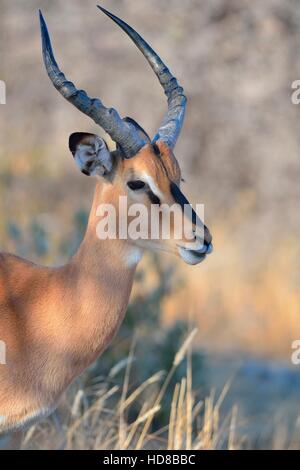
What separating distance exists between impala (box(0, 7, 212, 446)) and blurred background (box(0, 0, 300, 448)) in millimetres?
2964

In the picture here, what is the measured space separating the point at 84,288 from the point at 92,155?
729 mm

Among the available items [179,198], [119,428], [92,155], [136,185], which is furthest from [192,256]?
[119,428]

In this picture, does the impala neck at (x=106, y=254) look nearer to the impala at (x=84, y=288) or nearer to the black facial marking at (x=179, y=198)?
the impala at (x=84, y=288)

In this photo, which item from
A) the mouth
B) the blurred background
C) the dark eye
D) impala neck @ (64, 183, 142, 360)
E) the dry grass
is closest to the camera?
the mouth

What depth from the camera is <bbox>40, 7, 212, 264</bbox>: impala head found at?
5.05 meters

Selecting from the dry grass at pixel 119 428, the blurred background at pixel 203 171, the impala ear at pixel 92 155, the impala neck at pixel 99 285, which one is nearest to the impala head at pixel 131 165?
the impala ear at pixel 92 155

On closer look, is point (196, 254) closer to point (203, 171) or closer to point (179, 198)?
point (179, 198)

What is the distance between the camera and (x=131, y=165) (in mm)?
5211

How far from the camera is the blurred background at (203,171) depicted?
35.3ft

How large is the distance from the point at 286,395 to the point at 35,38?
609 inches

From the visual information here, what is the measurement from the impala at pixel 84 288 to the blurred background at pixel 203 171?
117 inches

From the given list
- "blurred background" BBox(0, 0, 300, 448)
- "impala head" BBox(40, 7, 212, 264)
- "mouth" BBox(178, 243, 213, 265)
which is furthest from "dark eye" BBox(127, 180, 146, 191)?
"blurred background" BBox(0, 0, 300, 448)

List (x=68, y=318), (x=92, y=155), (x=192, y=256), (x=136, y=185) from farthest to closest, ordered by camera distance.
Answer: (x=68, y=318) < (x=92, y=155) < (x=136, y=185) < (x=192, y=256)

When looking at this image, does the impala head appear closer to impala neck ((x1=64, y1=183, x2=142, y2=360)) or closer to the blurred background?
impala neck ((x1=64, y1=183, x2=142, y2=360))
